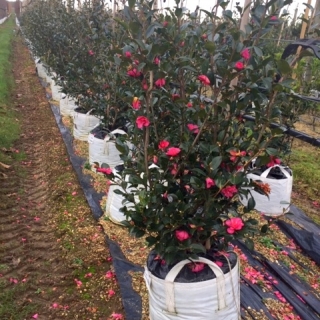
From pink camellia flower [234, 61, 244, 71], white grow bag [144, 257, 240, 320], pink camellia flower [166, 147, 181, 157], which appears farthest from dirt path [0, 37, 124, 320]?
pink camellia flower [234, 61, 244, 71]

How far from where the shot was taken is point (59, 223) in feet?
12.7

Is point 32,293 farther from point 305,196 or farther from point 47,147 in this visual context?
point 47,147

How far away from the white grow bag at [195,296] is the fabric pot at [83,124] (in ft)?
13.3

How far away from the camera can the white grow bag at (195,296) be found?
1.99 metres

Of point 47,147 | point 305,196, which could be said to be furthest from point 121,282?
point 47,147

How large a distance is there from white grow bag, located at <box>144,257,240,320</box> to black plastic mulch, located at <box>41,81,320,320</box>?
42 centimetres

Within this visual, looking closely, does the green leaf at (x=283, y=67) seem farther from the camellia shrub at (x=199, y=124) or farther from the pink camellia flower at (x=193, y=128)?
the pink camellia flower at (x=193, y=128)

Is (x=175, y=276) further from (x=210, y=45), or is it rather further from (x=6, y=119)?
(x=6, y=119)

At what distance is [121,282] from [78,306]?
0.34 metres

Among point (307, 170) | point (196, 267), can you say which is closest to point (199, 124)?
point (196, 267)

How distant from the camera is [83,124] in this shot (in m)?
5.95

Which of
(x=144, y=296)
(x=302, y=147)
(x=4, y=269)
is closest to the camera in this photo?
(x=144, y=296)

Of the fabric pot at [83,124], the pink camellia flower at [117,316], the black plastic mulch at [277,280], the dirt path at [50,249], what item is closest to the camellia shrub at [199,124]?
the black plastic mulch at [277,280]

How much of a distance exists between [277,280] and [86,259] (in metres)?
1.51
